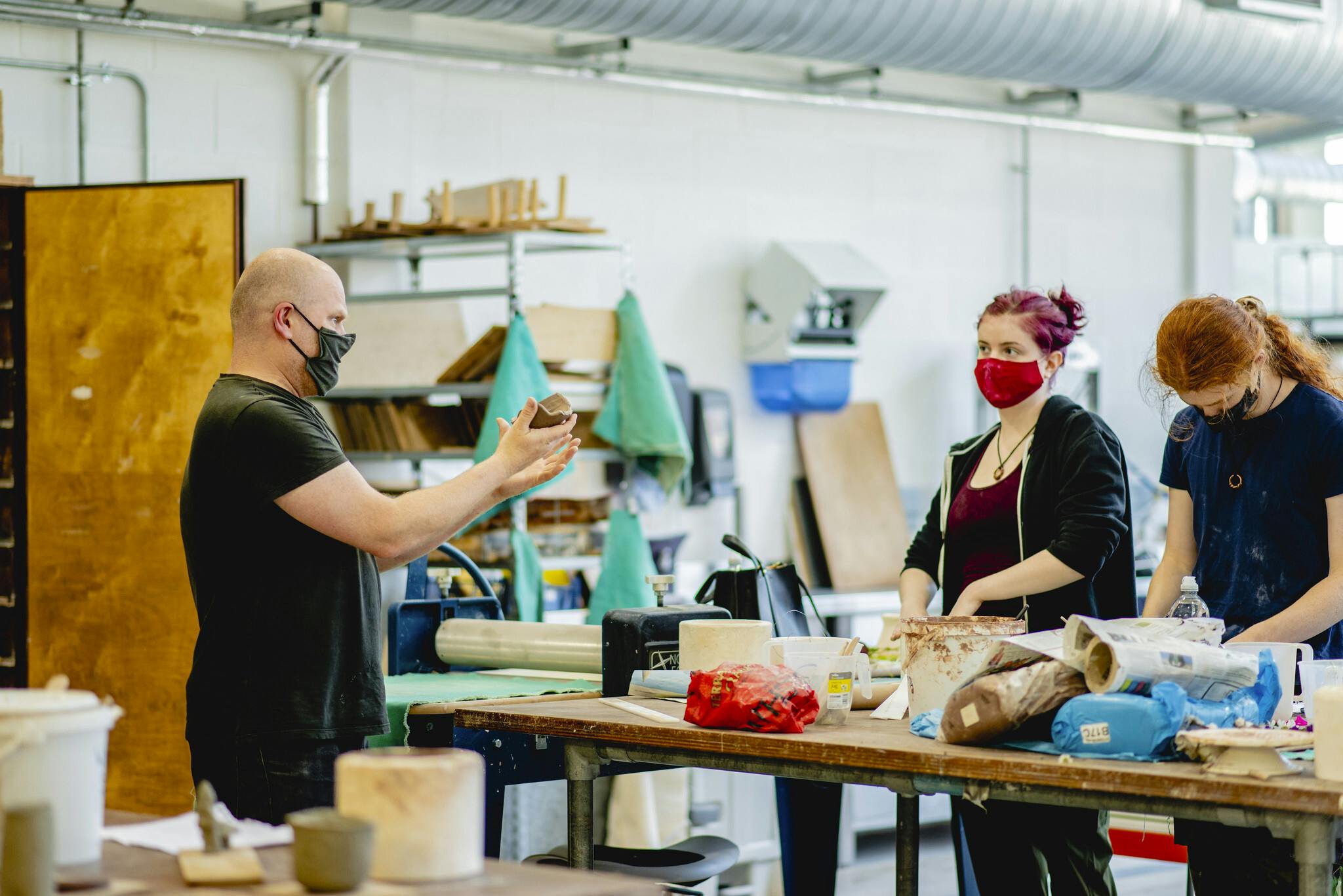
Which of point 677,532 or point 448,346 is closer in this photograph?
point 448,346

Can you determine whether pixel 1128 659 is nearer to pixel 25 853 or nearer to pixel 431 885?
pixel 431 885

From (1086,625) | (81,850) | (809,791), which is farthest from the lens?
(809,791)

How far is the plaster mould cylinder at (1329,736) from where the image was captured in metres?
1.91

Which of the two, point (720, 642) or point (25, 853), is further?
point (720, 642)

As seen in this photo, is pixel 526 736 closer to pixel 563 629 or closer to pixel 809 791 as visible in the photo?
pixel 563 629

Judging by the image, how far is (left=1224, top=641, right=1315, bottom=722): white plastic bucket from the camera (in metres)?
2.29

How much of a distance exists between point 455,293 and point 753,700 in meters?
3.03

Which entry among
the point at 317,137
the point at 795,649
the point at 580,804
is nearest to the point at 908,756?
the point at 795,649

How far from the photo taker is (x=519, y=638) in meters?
3.24

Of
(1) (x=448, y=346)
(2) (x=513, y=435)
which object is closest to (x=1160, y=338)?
(2) (x=513, y=435)

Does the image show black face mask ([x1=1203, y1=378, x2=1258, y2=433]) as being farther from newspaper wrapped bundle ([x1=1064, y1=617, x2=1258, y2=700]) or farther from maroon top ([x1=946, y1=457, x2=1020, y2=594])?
newspaper wrapped bundle ([x1=1064, y1=617, x2=1258, y2=700])

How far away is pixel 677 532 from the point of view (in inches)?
237

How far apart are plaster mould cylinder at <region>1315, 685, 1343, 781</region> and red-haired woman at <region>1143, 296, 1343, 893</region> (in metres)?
0.62

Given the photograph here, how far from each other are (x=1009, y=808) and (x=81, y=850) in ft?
5.37
